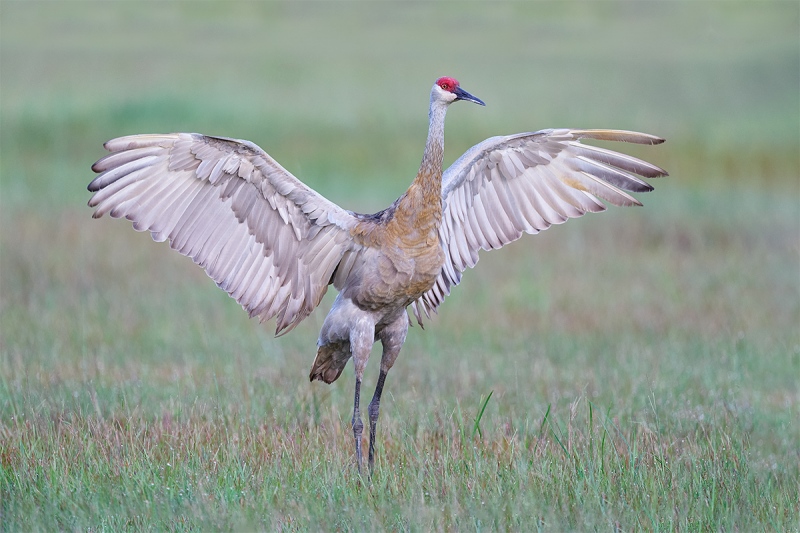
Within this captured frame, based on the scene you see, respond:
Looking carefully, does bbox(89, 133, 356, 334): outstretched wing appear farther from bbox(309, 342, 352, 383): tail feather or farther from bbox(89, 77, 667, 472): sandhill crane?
bbox(309, 342, 352, 383): tail feather

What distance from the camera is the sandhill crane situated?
5930 mm

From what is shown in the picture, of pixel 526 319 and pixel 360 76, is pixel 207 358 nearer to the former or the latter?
pixel 526 319

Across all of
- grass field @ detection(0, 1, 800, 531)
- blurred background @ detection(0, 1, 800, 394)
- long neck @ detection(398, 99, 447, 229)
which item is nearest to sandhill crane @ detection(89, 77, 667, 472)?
long neck @ detection(398, 99, 447, 229)

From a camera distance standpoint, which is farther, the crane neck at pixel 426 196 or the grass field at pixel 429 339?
the crane neck at pixel 426 196

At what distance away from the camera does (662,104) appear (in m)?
24.2

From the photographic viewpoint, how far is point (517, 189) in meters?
6.67

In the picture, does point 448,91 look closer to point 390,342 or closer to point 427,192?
point 427,192

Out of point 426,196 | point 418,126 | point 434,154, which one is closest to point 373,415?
point 426,196

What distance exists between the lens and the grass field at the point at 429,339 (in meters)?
5.13

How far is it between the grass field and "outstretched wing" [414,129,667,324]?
1.04 m

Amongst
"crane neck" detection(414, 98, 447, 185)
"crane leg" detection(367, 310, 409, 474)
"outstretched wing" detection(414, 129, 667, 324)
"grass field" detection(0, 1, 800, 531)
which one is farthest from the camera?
"outstretched wing" detection(414, 129, 667, 324)

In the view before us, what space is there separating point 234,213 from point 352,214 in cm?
66

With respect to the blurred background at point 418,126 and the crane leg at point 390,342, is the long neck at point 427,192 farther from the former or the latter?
the blurred background at point 418,126

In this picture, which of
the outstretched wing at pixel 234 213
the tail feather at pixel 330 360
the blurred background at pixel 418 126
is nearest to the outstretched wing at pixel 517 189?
the tail feather at pixel 330 360
